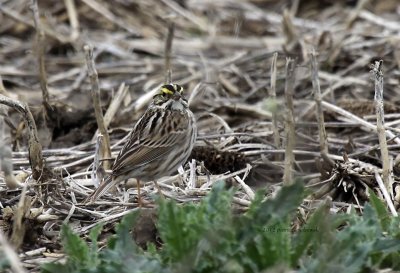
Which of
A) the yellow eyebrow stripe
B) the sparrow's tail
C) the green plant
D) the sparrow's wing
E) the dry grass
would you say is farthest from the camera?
the yellow eyebrow stripe

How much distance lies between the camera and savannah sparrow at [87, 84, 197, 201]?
5.87 meters

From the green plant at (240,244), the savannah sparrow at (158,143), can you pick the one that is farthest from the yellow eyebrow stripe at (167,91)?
the green plant at (240,244)

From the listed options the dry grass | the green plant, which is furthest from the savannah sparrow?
the green plant

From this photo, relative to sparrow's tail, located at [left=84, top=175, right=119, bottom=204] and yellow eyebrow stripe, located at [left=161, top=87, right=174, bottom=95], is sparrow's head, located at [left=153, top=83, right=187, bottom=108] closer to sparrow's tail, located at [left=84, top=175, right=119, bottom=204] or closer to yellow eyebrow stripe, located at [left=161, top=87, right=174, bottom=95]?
yellow eyebrow stripe, located at [left=161, top=87, right=174, bottom=95]

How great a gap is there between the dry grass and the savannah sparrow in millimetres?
170

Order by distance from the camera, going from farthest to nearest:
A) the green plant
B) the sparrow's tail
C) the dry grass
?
the dry grass, the sparrow's tail, the green plant

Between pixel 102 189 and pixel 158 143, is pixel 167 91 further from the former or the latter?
pixel 102 189

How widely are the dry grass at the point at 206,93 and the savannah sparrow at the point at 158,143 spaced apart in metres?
0.17

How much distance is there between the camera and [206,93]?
26.8 feet

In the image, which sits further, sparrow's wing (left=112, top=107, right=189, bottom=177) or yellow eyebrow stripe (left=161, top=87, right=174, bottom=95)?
yellow eyebrow stripe (left=161, top=87, right=174, bottom=95)

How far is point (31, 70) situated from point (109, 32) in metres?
1.31

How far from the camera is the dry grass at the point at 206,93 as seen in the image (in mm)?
5816

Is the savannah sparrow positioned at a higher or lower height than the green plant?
higher

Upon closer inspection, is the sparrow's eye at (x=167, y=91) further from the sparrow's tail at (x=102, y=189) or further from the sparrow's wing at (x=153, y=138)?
the sparrow's tail at (x=102, y=189)
